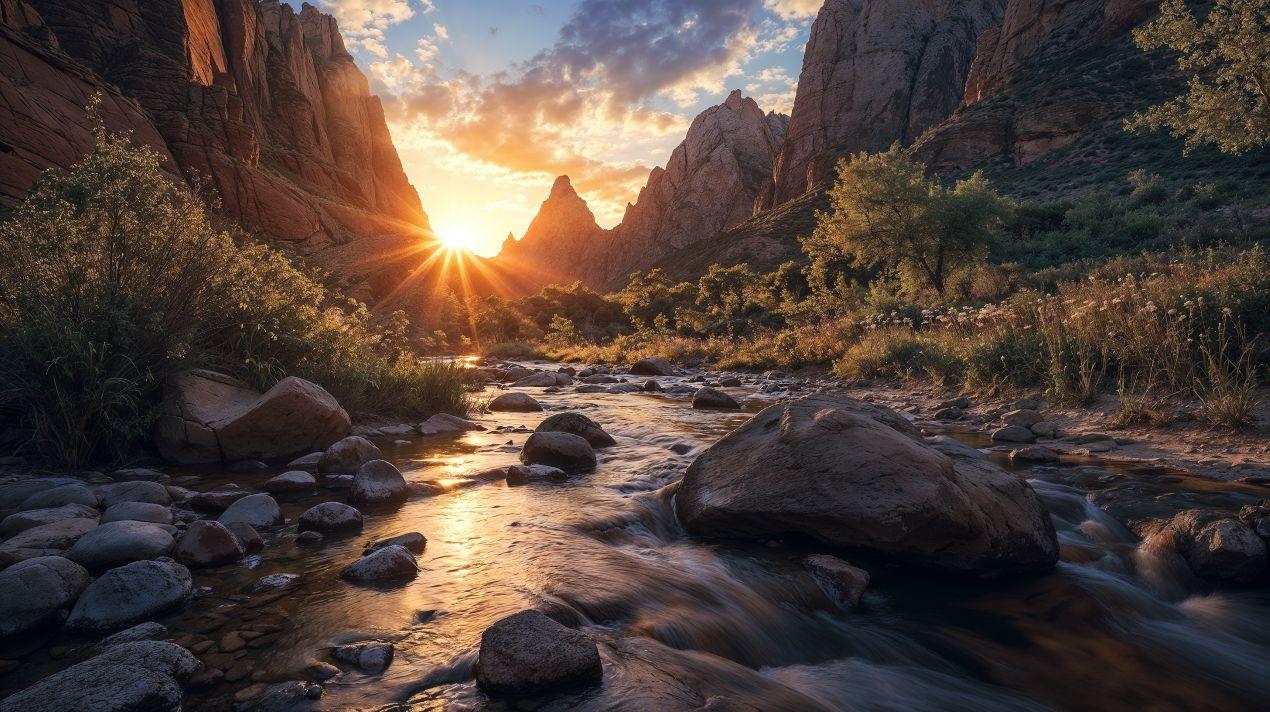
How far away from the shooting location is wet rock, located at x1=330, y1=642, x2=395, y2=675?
2602 mm

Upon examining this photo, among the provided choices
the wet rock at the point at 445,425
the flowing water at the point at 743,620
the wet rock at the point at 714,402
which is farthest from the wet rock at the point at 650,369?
the flowing water at the point at 743,620

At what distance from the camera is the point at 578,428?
8.30 meters

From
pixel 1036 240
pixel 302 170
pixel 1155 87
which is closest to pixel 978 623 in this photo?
pixel 1036 240

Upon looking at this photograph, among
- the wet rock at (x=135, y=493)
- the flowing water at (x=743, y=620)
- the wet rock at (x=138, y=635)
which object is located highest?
the wet rock at (x=135, y=493)

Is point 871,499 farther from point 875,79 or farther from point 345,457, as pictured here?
point 875,79

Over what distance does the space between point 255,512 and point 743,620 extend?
154 inches

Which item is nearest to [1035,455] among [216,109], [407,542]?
[407,542]

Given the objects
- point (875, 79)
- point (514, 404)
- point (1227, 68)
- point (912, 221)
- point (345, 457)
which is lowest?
point (514, 404)

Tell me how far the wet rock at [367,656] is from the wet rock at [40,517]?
2.96m

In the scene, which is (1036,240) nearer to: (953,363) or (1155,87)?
(953,363)

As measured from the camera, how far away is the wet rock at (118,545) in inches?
136

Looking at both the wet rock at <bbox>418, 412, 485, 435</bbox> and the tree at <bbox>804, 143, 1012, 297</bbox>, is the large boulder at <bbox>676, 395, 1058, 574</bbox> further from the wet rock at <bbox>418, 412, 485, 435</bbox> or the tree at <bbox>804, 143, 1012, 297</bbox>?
the tree at <bbox>804, 143, 1012, 297</bbox>

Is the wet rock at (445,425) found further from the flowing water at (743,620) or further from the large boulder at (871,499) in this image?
the large boulder at (871,499)

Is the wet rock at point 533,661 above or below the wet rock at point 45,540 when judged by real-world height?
below
